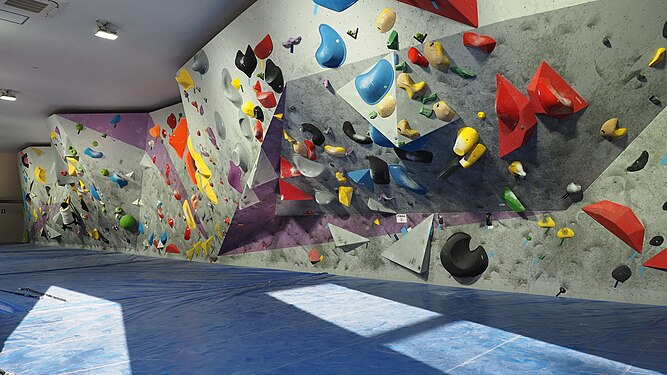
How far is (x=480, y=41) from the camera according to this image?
10.6 feet

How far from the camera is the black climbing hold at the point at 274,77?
4531 mm

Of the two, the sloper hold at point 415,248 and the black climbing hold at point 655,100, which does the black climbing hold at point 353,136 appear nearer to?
the sloper hold at point 415,248

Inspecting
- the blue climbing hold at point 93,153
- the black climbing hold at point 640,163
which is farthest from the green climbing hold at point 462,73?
the blue climbing hold at point 93,153

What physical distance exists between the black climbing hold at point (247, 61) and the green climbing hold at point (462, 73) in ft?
6.46

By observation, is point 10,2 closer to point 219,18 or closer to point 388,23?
point 219,18

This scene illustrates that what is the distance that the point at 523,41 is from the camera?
3131 mm

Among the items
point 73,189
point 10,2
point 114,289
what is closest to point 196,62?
point 10,2

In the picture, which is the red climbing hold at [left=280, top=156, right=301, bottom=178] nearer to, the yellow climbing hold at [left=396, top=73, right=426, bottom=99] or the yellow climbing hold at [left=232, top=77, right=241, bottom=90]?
the yellow climbing hold at [left=232, top=77, right=241, bottom=90]

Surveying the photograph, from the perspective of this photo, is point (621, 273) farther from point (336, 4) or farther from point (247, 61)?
point (247, 61)

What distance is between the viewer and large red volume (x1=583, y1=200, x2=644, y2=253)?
334 centimetres

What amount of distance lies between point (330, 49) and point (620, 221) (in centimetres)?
239

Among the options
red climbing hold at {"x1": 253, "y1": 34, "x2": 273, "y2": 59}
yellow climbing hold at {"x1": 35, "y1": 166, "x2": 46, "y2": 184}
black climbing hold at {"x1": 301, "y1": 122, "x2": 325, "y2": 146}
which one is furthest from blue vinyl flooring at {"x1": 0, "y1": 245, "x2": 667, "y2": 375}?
yellow climbing hold at {"x1": 35, "y1": 166, "x2": 46, "y2": 184}

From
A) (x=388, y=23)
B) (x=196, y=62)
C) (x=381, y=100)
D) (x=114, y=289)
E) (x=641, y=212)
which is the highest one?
(x=196, y=62)

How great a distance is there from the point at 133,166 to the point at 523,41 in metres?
7.43
